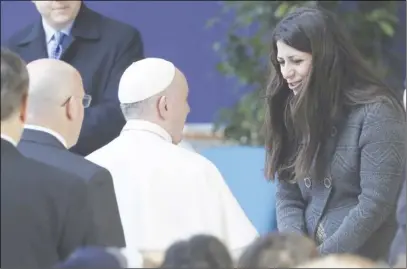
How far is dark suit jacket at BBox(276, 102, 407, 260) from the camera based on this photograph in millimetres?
2160

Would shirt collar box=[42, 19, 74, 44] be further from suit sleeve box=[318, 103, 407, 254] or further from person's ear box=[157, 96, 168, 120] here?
suit sleeve box=[318, 103, 407, 254]

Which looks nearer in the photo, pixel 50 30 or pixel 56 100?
pixel 56 100

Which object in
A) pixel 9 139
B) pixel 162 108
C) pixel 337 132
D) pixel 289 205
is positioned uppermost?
pixel 9 139

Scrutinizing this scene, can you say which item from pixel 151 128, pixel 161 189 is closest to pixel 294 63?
pixel 151 128

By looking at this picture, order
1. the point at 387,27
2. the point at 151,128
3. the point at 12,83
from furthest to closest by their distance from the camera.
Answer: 1. the point at 387,27
2. the point at 151,128
3. the point at 12,83

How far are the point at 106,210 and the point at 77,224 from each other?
0.10 meters

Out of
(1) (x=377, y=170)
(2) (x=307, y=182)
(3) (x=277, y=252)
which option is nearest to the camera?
(3) (x=277, y=252)

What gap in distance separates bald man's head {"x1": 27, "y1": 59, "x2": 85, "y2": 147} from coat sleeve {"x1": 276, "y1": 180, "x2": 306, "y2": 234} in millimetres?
692

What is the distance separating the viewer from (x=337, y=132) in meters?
2.22

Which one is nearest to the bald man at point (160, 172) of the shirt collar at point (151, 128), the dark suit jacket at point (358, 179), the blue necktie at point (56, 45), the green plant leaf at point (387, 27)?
the shirt collar at point (151, 128)

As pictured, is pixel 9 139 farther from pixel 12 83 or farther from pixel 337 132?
pixel 337 132

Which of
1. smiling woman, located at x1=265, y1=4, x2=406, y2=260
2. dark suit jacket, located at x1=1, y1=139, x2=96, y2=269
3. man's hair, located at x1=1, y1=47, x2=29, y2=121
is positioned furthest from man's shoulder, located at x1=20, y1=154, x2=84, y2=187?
smiling woman, located at x1=265, y1=4, x2=406, y2=260

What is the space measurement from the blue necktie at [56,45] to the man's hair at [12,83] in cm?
58

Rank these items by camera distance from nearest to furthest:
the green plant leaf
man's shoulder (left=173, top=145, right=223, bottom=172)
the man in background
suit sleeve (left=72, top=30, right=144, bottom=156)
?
the man in background, man's shoulder (left=173, top=145, right=223, bottom=172), suit sleeve (left=72, top=30, right=144, bottom=156), the green plant leaf
